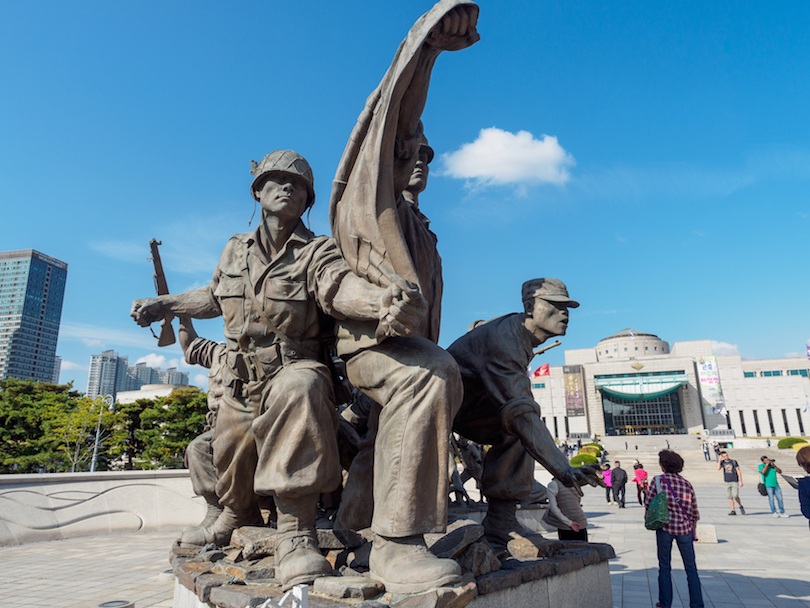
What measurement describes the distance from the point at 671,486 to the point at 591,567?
2.03 metres

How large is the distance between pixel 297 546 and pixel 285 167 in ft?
6.59

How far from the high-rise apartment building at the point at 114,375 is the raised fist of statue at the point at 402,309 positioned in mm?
88229

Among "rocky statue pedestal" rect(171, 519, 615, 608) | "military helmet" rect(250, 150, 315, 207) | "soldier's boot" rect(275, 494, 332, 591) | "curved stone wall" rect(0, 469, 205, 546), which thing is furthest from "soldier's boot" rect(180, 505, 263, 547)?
"curved stone wall" rect(0, 469, 205, 546)

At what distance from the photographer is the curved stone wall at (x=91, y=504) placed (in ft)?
28.1

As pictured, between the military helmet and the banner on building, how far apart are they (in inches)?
2675

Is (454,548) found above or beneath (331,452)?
beneath

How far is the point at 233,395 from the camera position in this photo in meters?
3.06

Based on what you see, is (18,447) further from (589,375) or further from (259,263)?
(589,375)

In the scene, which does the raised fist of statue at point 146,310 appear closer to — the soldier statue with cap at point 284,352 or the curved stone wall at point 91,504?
the soldier statue with cap at point 284,352

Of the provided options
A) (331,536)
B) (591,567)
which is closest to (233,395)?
(331,536)

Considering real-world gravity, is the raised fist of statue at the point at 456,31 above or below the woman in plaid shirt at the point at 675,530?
above

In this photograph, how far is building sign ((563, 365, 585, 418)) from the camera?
61656mm

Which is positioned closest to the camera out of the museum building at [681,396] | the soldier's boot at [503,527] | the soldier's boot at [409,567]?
the soldier's boot at [409,567]

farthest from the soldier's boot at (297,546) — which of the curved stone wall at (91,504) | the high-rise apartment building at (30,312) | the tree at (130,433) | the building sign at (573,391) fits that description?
the high-rise apartment building at (30,312)
